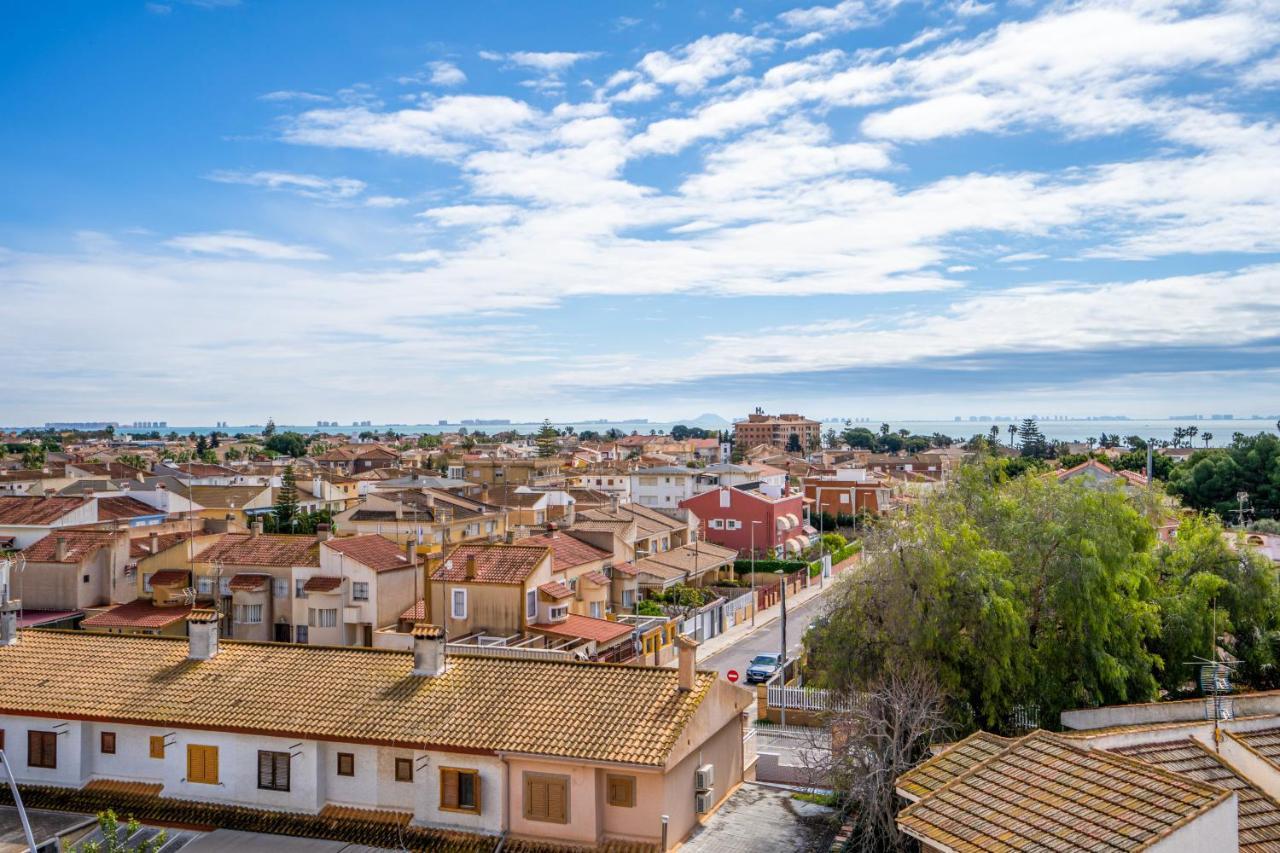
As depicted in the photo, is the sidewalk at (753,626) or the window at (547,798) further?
the sidewalk at (753,626)

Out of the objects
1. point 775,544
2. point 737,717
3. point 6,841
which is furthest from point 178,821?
point 775,544

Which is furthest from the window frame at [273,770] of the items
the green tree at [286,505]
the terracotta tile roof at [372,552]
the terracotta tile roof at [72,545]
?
the green tree at [286,505]

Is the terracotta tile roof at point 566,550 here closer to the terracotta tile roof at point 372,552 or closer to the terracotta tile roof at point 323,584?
the terracotta tile roof at point 372,552

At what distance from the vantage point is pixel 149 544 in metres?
51.7

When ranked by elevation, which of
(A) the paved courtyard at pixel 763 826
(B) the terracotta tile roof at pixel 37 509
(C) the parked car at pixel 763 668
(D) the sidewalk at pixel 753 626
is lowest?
(D) the sidewalk at pixel 753 626

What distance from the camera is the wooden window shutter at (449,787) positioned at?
2100 centimetres

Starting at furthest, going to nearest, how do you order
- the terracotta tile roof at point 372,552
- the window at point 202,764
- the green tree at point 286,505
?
the green tree at point 286,505 < the terracotta tile roof at point 372,552 < the window at point 202,764

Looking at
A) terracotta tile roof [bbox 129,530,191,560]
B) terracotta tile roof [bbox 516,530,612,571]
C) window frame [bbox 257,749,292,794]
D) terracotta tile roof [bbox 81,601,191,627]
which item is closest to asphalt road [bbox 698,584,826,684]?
terracotta tile roof [bbox 516,530,612,571]

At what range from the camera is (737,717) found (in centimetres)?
2466

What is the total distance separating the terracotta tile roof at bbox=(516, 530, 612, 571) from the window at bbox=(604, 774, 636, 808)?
921 inches

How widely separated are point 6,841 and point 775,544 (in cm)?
5895

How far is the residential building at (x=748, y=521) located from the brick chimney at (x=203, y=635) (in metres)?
51.0

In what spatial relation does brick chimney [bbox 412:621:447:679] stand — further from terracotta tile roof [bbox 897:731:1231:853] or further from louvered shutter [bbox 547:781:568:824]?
terracotta tile roof [bbox 897:731:1231:853]

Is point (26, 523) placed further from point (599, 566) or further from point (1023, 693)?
point (1023, 693)
